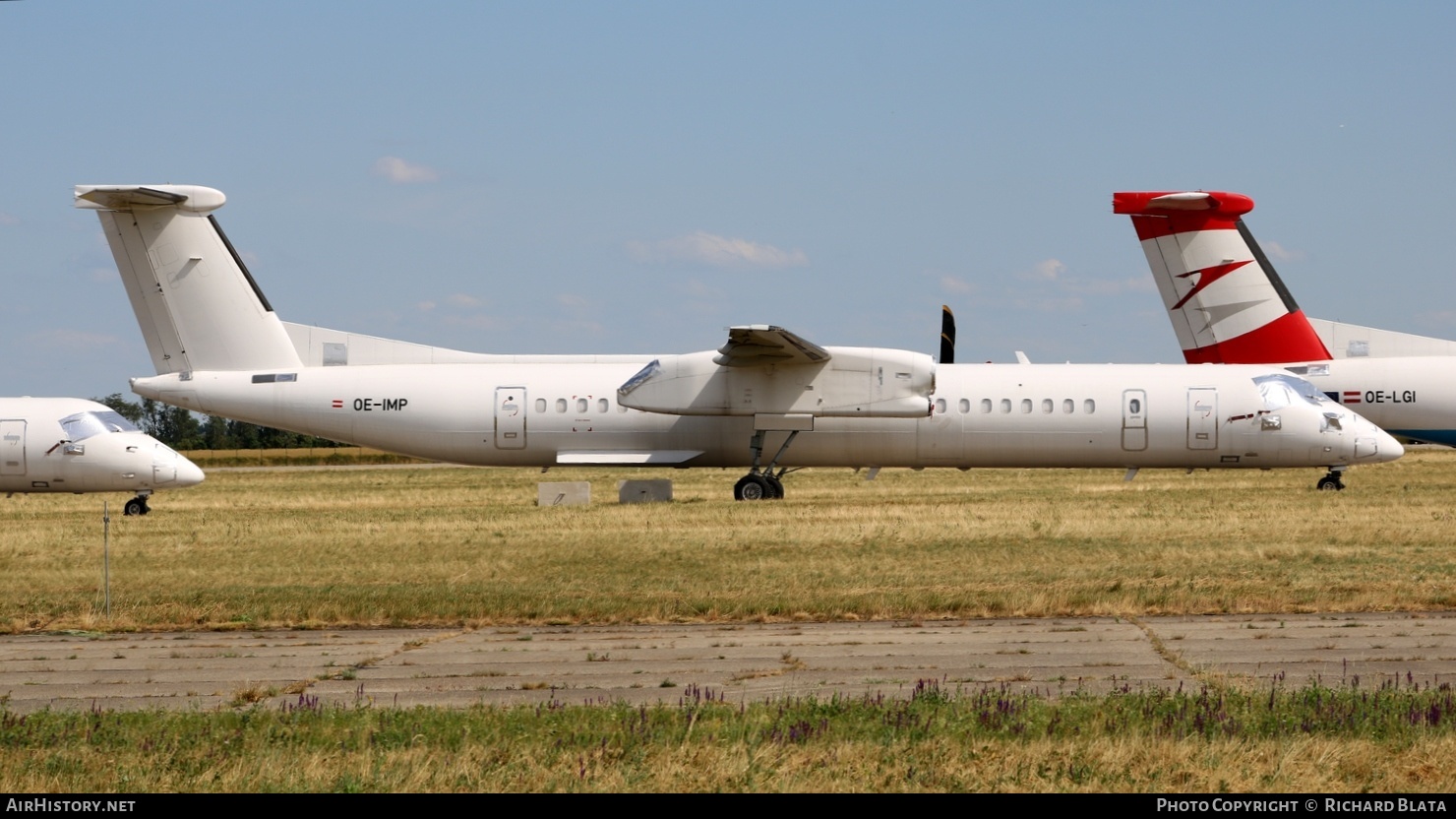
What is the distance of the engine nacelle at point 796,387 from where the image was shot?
30312 millimetres

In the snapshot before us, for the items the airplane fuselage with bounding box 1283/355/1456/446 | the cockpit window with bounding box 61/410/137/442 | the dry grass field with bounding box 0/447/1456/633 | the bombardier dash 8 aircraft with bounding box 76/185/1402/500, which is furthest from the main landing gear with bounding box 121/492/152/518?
the airplane fuselage with bounding box 1283/355/1456/446

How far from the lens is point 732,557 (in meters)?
20.3

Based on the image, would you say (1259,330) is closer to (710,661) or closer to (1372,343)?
(1372,343)

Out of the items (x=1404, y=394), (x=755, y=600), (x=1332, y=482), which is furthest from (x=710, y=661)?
(x=1404, y=394)

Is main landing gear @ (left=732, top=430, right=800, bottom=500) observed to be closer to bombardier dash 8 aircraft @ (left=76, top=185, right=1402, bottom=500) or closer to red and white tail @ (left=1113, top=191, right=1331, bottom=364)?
bombardier dash 8 aircraft @ (left=76, top=185, right=1402, bottom=500)

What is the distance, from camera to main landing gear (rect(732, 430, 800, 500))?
3131cm

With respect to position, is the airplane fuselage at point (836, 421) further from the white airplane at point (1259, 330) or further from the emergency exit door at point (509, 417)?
the white airplane at point (1259, 330)

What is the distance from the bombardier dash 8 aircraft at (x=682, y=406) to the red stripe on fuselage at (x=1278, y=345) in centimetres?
618

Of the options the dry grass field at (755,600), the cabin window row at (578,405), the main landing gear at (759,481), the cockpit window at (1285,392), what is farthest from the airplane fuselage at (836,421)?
the dry grass field at (755,600)

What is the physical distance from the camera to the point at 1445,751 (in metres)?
8.39

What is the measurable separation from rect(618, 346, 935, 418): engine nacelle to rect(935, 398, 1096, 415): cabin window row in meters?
1.32

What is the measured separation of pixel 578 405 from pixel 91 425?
10393 millimetres

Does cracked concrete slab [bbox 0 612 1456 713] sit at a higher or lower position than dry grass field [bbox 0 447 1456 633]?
lower
